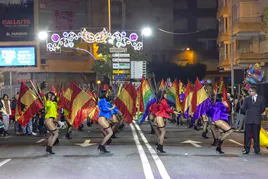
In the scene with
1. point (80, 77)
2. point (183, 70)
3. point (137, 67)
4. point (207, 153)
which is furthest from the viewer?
point (183, 70)

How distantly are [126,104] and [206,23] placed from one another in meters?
64.2

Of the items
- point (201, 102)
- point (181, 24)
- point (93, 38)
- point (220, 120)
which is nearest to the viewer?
point (220, 120)

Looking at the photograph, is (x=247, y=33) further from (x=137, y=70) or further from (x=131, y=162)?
(x=131, y=162)

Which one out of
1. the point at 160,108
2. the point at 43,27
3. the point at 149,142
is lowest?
the point at 149,142

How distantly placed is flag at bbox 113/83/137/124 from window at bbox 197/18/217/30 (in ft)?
207

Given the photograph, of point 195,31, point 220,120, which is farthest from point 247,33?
point 195,31

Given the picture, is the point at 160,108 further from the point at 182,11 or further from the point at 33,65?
the point at 182,11

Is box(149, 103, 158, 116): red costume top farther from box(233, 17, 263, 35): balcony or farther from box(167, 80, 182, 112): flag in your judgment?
box(233, 17, 263, 35): balcony

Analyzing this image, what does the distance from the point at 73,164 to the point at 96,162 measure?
0.62 metres

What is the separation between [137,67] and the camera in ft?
147

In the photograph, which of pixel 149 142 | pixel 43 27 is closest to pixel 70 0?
pixel 43 27

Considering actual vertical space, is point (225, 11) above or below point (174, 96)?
above

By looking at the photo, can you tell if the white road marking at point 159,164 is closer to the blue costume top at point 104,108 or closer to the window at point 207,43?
the blue costume top at point 104,108

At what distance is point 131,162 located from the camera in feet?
40.7
